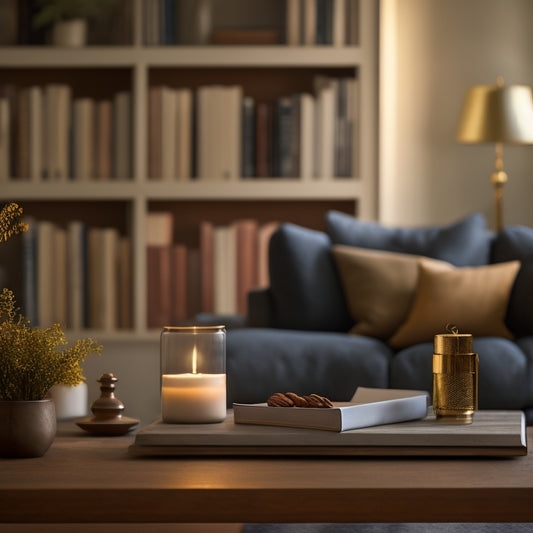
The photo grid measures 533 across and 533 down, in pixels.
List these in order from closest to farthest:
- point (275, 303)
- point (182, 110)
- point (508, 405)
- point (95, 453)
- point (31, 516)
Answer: point (31, 516)
point (95, 453)
point (508, 405)
point (275, 303)
point (182, 110)

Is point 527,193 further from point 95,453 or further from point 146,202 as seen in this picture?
point 95,453

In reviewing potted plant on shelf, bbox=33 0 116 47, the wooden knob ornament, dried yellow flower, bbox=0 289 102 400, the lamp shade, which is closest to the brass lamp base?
the lamp shade

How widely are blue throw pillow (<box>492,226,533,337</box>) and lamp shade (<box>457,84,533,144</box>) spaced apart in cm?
83

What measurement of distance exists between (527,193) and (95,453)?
3491mm

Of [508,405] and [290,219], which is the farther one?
[290,219]

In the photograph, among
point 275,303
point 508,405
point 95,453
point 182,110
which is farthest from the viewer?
point 182,110

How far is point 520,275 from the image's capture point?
117 inches

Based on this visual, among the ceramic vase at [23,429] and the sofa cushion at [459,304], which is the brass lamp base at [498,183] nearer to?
the sofa cushion at [459,304]

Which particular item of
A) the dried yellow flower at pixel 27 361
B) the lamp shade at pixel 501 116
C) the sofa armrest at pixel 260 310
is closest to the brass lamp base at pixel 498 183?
the lamp shade at pixel 501 116

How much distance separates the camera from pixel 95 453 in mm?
1245

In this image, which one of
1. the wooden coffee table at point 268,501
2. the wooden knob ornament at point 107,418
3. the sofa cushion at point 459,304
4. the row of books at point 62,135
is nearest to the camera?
the wooden coffee table at point 268,501

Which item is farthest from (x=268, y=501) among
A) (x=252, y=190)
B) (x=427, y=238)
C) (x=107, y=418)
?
(x=252, y=190)

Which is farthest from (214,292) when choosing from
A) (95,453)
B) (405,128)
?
(95,453)

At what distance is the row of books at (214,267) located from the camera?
4.12 m
